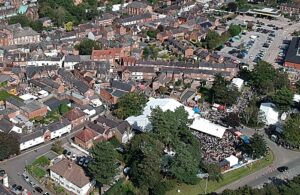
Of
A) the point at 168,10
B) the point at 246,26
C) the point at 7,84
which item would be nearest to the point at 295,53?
the point at 246,26

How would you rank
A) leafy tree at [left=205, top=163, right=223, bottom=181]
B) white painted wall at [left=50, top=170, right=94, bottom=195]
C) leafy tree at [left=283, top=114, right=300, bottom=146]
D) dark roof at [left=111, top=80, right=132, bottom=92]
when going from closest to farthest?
white painted wall at [left=50, top=170, right=94, bottom=195]
leafy tree at [left=205, top=163, right=223, bottom=181]
leafy tree at [left=283, top=114, right=300, bottom=146]
dark roof at [left=111, top=80, right=132, bottom=92]

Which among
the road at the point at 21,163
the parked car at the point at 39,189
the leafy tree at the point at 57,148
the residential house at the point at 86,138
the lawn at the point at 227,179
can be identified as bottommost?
the lawn at the point at 227,179

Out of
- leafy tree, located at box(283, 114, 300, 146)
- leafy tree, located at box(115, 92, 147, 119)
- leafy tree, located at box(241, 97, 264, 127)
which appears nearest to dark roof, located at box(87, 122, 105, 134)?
leafy tree, located at box(115, 92, 147, 119)

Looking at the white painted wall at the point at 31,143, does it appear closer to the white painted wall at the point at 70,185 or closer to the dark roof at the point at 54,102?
the white painted wall at the point at 70,185

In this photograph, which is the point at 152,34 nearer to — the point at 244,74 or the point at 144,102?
the point at 244,74

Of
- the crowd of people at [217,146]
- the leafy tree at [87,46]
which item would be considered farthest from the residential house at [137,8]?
the crowd of people at [217,146]

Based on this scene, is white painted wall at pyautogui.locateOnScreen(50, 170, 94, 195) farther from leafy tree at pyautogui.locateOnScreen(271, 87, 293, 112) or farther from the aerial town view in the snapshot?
leafy tree at pyautogui.locateOnScreen(271, 87, 293, 112)

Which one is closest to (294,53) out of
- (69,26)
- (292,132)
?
(292,132)
